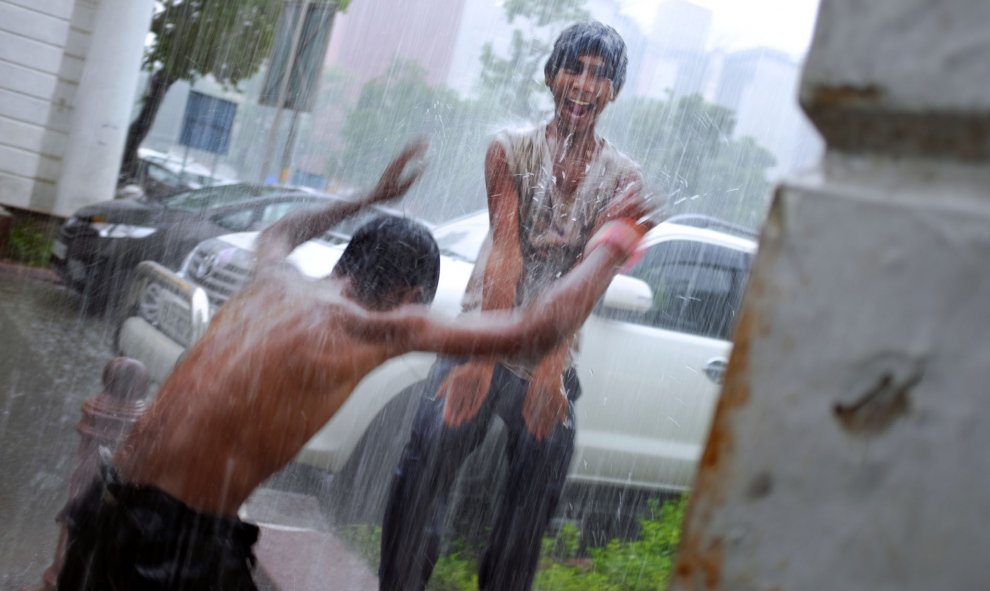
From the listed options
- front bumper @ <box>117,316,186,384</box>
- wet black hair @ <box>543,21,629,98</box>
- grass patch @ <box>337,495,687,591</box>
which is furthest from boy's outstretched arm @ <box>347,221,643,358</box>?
front bumper @ <box>117,316,186,384</box>

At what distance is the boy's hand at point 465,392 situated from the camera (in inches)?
121

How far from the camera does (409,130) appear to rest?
10828mm

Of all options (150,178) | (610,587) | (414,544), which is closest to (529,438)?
(414,544)

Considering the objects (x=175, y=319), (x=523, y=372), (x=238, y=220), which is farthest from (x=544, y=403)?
(x=238, y=220)

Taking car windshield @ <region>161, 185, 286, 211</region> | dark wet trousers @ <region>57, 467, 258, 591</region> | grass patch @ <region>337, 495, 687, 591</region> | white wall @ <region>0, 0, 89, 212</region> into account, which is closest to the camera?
dark wet trousers @ <region>57, 467, 258, 591</region>

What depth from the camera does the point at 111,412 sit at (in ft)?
9.66

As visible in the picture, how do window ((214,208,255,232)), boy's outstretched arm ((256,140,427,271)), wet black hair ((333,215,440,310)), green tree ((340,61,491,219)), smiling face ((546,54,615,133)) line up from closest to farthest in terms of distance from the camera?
1. wet black hair ((333,215,440,310))
2. boy's outstretched arm ((256,140,427,271))
3. smiling face ((546,54,615,133))
4. green tree ((340,61,491,219))
5. window ((214,208,255,232))

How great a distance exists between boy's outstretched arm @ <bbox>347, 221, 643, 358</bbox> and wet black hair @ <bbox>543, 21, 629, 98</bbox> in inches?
42.9

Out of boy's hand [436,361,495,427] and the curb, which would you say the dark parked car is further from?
boy's hand [436,361,495,427]

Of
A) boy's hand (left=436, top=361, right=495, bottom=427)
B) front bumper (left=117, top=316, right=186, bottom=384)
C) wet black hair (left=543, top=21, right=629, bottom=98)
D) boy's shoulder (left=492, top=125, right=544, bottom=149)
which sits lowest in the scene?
front bumper (left=117, top=316, right=186, bottom=384)

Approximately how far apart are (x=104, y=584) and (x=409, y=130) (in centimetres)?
893

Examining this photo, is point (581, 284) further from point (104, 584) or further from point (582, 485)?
point (582, 485)

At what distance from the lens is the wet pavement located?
12.3 ft

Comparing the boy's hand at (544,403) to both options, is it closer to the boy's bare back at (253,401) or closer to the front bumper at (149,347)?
the boy's bare back at (253,401)
